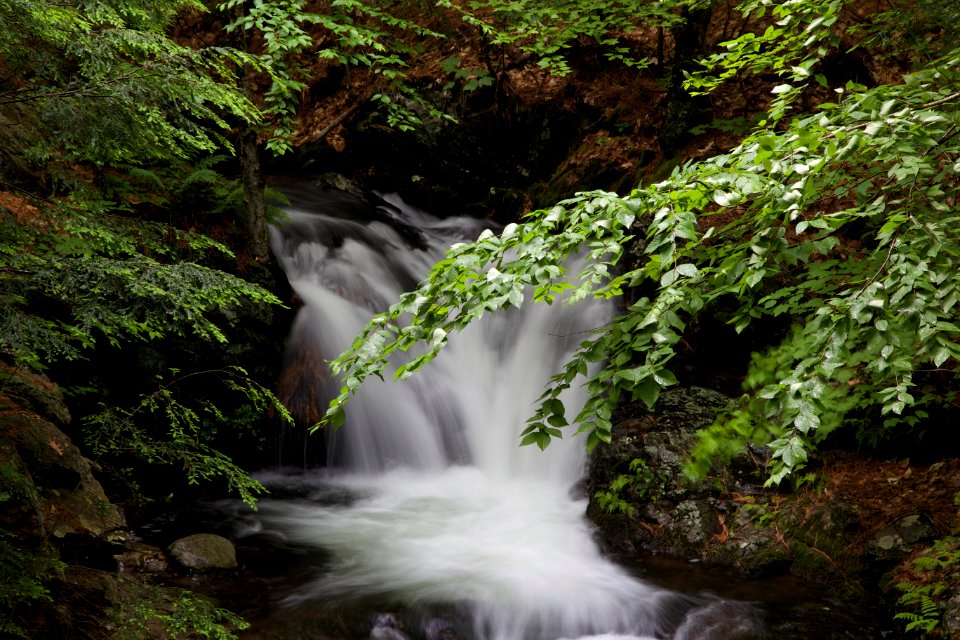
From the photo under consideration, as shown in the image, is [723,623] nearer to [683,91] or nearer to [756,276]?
[756,276]

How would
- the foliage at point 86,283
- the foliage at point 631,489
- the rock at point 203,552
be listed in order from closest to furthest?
the foliage at point 86,283
the rock at point 203,552
the foliage at point 631,489

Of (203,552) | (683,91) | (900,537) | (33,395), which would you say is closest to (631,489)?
(900,537)

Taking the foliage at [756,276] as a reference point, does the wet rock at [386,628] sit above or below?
below

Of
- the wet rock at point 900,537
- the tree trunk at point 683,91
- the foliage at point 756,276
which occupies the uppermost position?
the tree trunk at point 683,91

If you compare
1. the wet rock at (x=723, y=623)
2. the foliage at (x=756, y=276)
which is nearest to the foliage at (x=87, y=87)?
the foliage at (x=756, y=276)

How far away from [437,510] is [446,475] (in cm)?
86

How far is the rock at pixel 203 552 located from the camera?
5.38m

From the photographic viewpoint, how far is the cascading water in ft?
17.7

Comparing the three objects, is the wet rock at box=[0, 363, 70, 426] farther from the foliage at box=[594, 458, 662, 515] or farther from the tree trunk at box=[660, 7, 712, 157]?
the tree trunk at box=[660, 7, 712, 157]

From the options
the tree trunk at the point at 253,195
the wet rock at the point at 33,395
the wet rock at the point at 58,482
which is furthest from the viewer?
the tree trunk at the point at 253,195

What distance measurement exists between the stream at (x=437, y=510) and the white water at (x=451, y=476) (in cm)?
2

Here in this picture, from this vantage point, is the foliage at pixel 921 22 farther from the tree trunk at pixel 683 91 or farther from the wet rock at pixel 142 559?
the wet rock at pixel 142 559

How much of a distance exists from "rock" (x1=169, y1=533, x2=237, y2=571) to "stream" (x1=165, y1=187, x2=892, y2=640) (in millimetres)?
Result: 216

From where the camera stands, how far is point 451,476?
26.7ft
